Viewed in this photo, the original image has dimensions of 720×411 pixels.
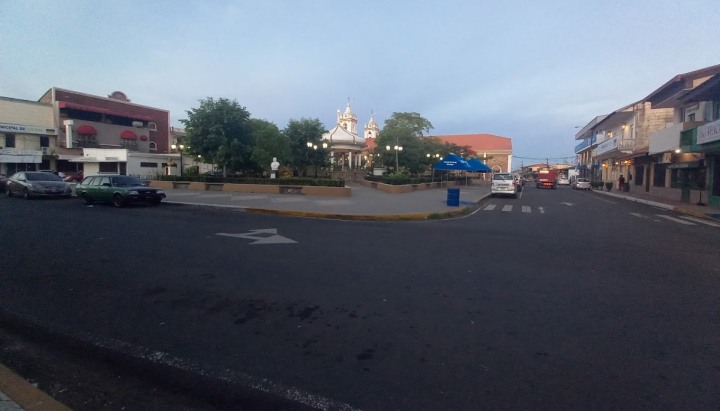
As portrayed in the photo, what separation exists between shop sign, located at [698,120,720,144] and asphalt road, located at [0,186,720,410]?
12870 mm

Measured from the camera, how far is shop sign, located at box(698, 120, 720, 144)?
1969 centimetres

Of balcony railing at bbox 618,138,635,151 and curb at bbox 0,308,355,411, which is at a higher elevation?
balcony railing at bbox 618,138,635,151

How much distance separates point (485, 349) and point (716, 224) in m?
16.8

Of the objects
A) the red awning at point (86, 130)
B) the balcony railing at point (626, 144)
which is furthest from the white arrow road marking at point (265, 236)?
the red awning at point (86, 130)

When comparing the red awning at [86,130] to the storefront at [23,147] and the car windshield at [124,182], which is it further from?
the car windshield at [124,182]

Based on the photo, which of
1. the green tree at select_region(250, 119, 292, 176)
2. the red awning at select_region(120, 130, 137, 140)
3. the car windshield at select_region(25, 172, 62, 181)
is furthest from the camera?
the red awning at select_region(120, 130, 137, 140)

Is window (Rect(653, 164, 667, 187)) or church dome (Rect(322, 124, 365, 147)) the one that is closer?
window (Rect(653, 164, 667, 187))

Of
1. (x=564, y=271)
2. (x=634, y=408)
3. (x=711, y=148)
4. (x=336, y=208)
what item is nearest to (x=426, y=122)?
(x=711, y=148)

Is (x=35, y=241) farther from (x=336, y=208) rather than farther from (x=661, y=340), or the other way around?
(x=661, y=340)

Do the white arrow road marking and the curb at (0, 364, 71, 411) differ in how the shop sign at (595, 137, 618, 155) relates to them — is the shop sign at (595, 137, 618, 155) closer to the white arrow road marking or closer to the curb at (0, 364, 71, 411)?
the white arrow road marking

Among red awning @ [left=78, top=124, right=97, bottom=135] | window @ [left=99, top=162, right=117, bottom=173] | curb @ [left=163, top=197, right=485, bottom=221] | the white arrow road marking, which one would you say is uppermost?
red awning @ [left=78, top=124, right=97, bottom=135]

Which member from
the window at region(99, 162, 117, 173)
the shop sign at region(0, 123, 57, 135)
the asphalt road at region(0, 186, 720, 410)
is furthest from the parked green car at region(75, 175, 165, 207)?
the shop sign at region(0, 123, 57, 135)

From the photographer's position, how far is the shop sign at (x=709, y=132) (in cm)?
1969

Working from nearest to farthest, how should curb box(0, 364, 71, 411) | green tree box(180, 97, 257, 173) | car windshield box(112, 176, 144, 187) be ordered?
curb box(0, 364, 71, 411), car windshield box(112, 176, 144, 187), green tree box(180, 97, 257, 173)
